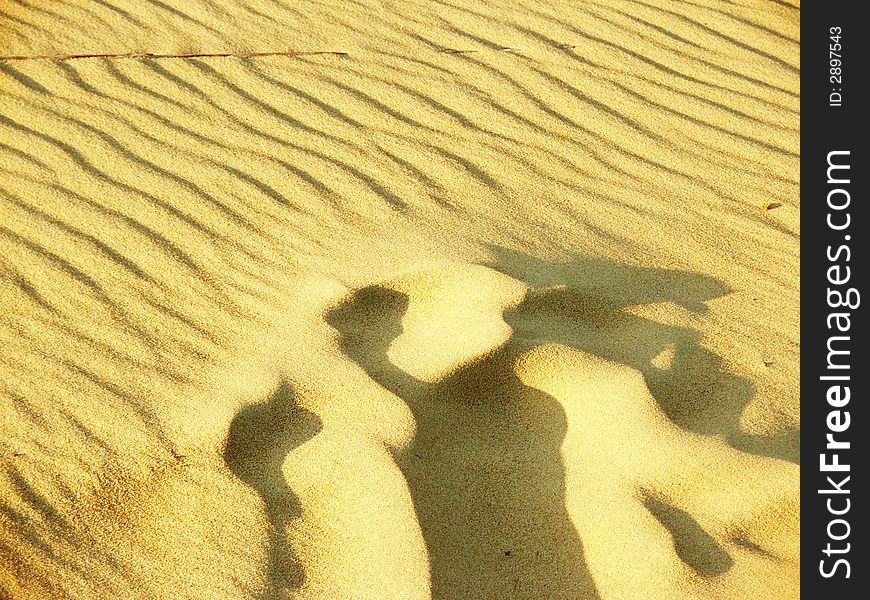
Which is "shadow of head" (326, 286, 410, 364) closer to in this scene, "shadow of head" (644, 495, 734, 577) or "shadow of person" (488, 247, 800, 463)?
"shadow of person" (488, 247, 800, 463)

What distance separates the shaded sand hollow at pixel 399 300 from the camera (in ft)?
8.27

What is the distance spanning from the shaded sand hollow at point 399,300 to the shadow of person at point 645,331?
1 cm

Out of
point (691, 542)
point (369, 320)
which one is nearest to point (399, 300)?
point (369, 320)

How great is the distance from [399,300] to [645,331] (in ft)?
2.45

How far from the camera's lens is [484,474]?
271cm

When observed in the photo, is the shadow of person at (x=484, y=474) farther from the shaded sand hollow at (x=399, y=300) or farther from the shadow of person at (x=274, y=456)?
the shadow of person at (x=274, y=456)

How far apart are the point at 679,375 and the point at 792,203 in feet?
3.51

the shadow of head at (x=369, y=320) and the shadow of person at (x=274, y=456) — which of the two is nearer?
the shadow of person at (x=274, y=456)

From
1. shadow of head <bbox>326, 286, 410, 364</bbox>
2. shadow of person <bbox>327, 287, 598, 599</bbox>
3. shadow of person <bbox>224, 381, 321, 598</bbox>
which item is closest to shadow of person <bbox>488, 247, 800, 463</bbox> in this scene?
shadow of person <bbox>327, 287, 598, 599</bbox>

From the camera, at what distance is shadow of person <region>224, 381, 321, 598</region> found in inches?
97.2

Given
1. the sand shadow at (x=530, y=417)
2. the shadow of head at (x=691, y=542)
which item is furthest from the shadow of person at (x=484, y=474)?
the shadow of head at (x=691, y=542)
